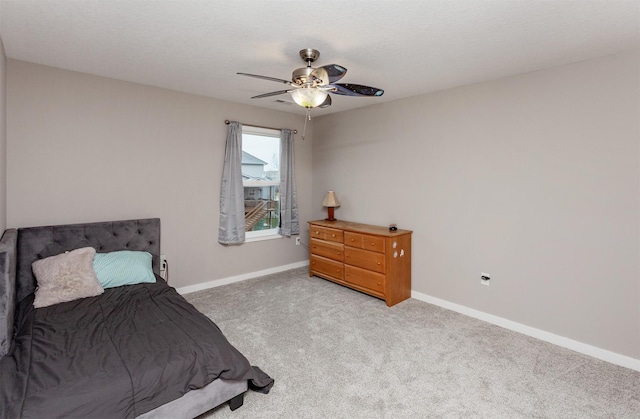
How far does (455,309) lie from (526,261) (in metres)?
0.91

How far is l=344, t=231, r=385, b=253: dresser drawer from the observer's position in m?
3.61

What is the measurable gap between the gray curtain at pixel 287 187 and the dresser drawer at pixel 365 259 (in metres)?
1.15

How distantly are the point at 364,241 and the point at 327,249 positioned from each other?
0.68 meters

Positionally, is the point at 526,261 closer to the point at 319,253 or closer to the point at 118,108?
the point at 319,253

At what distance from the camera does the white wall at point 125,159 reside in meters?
2.84

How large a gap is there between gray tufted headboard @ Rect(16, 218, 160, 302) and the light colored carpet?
92 centimetres

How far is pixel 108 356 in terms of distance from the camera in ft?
5.64

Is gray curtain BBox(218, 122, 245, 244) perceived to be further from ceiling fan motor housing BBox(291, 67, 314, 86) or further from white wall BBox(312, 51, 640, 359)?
ceiling fan motor housing BBox(291, 67, 314, 86)

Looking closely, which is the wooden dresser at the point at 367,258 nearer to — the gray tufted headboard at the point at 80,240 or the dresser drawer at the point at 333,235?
the dresser drawer at the point at 333,235

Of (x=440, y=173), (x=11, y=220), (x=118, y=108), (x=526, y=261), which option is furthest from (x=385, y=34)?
(x=11, y=220)

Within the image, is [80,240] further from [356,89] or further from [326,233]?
[356,89]

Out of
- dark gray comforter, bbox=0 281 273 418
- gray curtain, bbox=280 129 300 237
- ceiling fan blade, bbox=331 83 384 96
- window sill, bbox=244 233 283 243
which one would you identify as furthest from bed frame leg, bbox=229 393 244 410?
gray curtain, bbox=280 129 300 237

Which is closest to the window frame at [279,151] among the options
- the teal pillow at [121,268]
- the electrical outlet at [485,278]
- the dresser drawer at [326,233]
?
the dresser drawer at [326,233]

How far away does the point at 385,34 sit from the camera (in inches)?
86.0
